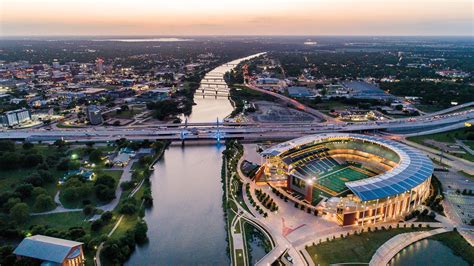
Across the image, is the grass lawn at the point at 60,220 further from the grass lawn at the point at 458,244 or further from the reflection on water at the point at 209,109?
the reflection on water at the point at 209,109

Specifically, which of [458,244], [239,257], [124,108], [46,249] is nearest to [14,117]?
[124,108]

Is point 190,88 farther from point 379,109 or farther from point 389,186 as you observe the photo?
point 389,186

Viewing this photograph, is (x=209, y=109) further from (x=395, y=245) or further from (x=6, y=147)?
(x=395, y=245)

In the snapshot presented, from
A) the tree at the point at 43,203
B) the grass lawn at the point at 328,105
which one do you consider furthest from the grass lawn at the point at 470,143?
the tree at the point at 43,203

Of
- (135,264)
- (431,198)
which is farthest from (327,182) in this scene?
(135,264)

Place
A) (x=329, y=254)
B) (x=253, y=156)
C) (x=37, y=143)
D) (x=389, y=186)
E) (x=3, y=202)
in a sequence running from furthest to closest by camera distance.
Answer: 1. (x=37, y=143)
2. (x=253, y=156)
3. (x=3, y=202)
4. (x=389, y=186)
5. (x=329, y=254)

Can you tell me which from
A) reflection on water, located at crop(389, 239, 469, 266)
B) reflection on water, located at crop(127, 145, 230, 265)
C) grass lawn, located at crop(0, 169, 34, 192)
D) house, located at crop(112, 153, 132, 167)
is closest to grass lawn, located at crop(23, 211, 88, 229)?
reflection on water, located at crop(127, 145, 230, 265)

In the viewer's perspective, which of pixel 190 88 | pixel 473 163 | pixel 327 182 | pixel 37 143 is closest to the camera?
pixel 327 182
